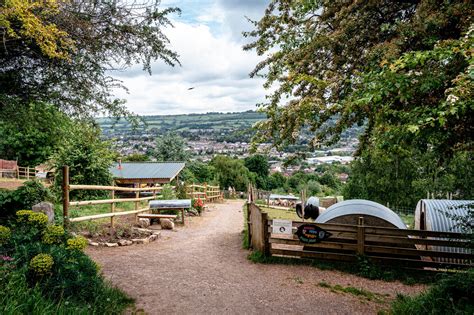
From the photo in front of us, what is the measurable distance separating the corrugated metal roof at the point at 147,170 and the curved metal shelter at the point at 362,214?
56.6ft

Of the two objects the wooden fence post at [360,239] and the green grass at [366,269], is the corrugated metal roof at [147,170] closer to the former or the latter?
the green grass at [366,269]

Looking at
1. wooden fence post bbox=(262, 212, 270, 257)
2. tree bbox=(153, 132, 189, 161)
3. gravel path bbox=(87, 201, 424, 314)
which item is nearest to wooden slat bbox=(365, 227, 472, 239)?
gravel path bbox=(87, 201, 424, 314)

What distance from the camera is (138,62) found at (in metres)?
5.19

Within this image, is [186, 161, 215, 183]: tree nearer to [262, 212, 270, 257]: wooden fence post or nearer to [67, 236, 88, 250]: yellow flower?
[262, 212, 270, 257]: wooden fence post

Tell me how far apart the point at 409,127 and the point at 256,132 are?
309cm

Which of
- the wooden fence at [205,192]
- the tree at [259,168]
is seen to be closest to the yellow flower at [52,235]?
the wooden fence at [205,192]

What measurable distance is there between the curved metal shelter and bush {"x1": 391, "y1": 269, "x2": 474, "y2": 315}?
12.8 ft

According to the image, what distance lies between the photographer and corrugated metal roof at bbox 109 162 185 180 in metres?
24.7

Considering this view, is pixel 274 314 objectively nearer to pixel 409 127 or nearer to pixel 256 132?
pixel 256 132

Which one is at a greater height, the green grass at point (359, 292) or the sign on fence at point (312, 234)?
the sign on fence at point (312, 234)

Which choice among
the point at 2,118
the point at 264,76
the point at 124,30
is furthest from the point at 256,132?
the point at 2,118

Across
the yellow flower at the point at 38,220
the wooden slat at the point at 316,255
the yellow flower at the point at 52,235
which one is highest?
the yellow flower at the point at 38,220

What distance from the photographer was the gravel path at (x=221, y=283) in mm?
5305

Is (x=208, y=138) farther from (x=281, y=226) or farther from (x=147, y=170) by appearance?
(x=281, y=226)
